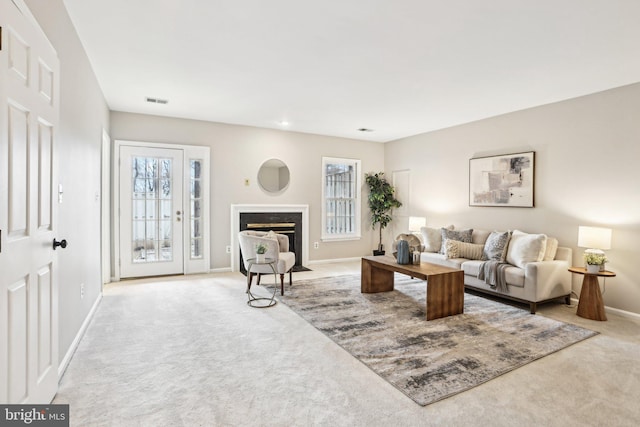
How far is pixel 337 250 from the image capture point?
22.2ft

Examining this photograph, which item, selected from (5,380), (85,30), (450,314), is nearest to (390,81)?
(450,314)

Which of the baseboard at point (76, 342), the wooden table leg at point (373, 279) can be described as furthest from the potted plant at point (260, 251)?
the baseboard at point (76, 342)

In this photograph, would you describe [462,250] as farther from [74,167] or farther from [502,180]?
[74,167]

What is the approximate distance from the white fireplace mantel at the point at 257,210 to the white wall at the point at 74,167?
7.27 ft

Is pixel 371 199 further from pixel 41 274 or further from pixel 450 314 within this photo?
pixel 41 274

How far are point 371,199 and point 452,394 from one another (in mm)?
4974

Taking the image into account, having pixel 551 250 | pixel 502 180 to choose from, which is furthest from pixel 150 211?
pixel 551 250

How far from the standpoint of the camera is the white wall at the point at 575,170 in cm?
365

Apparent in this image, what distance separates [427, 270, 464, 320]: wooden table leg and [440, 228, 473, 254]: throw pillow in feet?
4.73

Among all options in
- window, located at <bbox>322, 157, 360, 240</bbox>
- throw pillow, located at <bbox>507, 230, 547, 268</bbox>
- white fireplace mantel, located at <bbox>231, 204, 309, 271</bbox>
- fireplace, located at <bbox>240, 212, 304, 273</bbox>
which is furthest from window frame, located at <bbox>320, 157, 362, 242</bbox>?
throw pillow, located at <bbox>507, 230, 547, 268</bbox>

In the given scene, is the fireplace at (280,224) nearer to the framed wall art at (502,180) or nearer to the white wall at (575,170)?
the white wall at (575,170)

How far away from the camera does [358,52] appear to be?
3.03 m

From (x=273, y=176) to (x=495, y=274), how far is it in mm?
3834

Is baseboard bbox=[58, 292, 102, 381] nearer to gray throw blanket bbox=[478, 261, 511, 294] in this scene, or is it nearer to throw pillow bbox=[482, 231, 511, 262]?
gray throw blanket bbox=[478, 261, 511, 294]
